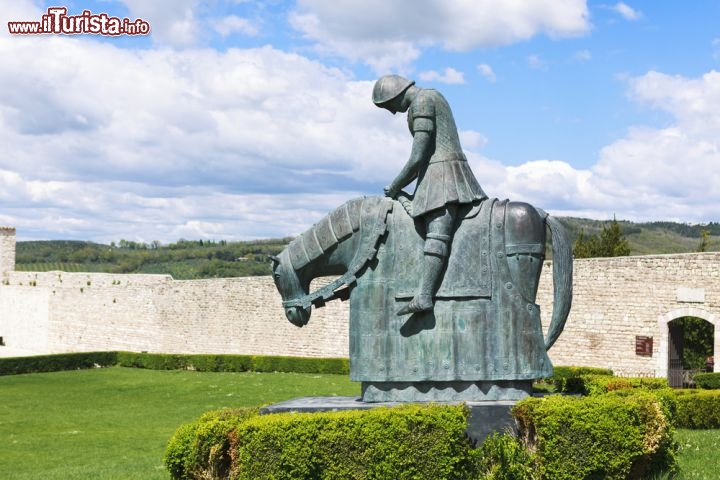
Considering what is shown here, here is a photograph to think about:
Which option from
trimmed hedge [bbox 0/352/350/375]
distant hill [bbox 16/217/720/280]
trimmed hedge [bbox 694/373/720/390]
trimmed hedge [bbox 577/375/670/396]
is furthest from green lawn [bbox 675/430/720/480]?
distant hill [bbox 16/217/720/280]

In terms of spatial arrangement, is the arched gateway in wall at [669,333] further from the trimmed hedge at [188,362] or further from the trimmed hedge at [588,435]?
the trimmed hedge at [588,435]

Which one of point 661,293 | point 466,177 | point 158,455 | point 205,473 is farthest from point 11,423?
point 661,293

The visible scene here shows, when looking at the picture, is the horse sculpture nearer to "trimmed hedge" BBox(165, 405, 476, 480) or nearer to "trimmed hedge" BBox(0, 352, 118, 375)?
"trimmed hedge" BBox(165, 405, 476, 480)

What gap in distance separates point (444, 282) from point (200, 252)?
258 ft

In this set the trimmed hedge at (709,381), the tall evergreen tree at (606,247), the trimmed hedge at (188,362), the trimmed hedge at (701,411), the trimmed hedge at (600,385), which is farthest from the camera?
the tall evergreen tree at (606,247)

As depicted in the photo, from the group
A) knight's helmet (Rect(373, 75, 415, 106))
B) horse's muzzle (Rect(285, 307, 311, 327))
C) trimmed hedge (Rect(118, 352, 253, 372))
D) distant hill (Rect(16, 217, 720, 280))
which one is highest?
distant hill (Rect(16, 217, 720, 280))

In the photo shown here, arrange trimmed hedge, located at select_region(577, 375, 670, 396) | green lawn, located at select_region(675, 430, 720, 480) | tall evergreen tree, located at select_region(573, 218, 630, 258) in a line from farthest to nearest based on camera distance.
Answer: tall evergreen tree, located at select_region(573, 218, 630, 258), trimmed hedge, located at select_region(577, 375, 670, 396), green lawn, located at select_region(675, 430, 720, 480)

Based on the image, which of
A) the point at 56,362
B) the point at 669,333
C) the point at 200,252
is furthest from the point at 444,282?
the point at 200,252

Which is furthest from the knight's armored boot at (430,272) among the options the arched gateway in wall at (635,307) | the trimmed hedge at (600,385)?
the arched gateway in wall at (635,307)

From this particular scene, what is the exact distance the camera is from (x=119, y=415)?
17.2 m

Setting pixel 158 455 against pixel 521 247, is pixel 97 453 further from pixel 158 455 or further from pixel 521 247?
pixel 521 247

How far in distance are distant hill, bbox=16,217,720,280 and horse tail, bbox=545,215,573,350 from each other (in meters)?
51.1

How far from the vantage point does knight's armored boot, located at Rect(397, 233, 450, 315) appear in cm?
705

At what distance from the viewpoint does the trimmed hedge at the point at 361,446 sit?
638 cm
